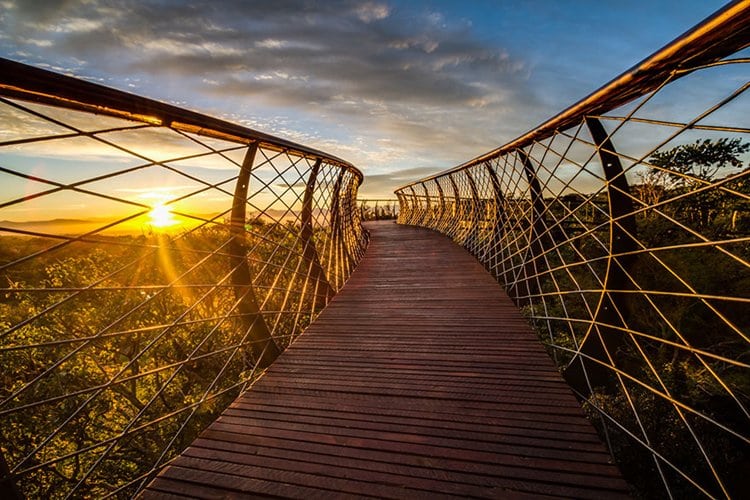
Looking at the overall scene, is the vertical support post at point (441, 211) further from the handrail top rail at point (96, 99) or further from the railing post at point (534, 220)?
the handrail top rail at point (96, 99)

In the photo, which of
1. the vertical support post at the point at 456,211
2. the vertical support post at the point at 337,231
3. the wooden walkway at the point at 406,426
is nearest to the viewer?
the wooden walkway at the point at 406,426

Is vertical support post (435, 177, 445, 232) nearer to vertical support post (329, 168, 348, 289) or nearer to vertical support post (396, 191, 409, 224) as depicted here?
vertical support post (329, 168, 348, 289)

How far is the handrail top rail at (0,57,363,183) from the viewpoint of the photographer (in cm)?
108

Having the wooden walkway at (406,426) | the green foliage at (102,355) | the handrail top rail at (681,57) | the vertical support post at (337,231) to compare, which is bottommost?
the green foliage at (102,355)

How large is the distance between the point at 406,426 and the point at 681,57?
196 centimetres

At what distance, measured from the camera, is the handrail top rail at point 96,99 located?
108cm

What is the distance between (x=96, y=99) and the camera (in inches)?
51.1

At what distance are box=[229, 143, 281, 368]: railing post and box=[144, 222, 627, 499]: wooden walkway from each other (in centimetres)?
18

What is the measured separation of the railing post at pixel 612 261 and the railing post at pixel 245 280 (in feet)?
6.96

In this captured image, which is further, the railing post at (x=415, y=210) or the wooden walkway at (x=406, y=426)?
the railing post at (x=415, y=210)

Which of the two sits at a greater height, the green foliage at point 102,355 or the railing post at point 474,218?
the railing post at point 474,218

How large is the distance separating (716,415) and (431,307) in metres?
11.2

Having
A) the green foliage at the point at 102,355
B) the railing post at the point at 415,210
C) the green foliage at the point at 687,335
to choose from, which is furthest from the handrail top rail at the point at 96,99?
the railing post at the point at 415,210

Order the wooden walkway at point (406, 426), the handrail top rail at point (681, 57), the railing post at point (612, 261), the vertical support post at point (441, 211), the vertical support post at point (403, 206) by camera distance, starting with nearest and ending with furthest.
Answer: the handrail top rail at point (681, 57) < the wooden walkway at point (406, 426) < the railing post at point (612, 261) < the vertical support post at point (441, 211) < the vertical support post at point (403, 206)
